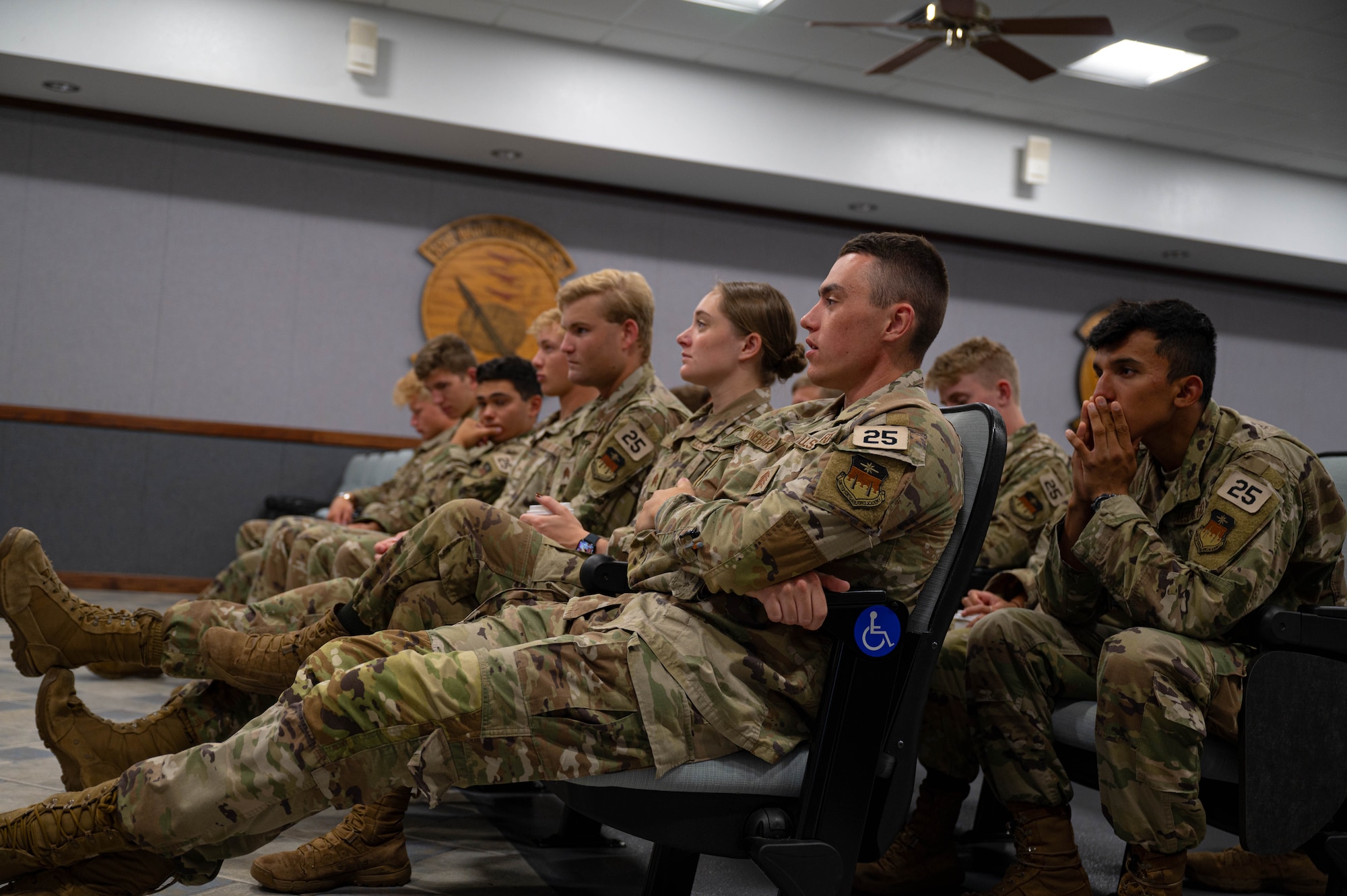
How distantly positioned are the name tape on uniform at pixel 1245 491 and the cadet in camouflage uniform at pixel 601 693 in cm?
65

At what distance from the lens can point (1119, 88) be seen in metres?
5.96

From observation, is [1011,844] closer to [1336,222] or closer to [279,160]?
[279,160]

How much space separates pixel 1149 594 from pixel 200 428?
5468mm

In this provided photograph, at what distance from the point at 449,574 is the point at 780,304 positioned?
0.91m

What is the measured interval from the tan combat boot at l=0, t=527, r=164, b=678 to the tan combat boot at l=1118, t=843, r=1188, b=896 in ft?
5.73

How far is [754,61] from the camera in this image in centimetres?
598

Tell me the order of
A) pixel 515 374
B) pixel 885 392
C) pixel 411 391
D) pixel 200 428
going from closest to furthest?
pixel 885 392, pixel 515 374, pixel 411 391, pixel 200 428

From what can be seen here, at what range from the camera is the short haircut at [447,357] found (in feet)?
13.4

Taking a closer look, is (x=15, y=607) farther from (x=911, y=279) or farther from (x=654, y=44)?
(x=654, y=44)

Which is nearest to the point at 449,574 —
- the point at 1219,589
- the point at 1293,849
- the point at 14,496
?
the point at 1219,589

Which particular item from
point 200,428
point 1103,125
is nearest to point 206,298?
point 200,428

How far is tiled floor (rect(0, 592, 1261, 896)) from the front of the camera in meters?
1.84

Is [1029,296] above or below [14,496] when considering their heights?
above

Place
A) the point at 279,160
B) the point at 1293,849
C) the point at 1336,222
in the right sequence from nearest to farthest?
the point at 1293,849 < the point at 279,160 < the point at 1336,222
